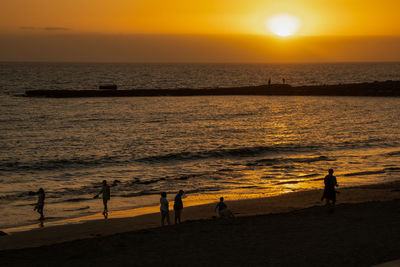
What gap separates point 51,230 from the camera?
1853 cm

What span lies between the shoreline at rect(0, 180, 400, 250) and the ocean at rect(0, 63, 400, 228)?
62.9 inches

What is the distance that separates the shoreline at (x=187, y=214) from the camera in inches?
682

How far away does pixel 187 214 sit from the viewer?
2072 centimetres

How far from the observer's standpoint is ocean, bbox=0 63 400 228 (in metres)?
26.0

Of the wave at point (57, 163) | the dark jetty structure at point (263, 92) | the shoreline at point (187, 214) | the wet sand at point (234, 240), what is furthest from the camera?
the dark jetty structure at point (263, 92)

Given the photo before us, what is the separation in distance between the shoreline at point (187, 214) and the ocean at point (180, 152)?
1598mm

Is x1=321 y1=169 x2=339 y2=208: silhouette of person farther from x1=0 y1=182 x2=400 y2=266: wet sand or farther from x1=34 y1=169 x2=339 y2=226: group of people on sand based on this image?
x1=0 y1=182 x2=400 y2=266: wet sand

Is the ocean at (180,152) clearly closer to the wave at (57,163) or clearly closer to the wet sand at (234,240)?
the wave at (57,163)

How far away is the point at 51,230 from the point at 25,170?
1546 cm

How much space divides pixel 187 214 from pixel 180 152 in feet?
62.8

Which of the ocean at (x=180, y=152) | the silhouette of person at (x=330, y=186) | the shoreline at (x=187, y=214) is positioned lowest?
the ocean at (x=180, y=152)

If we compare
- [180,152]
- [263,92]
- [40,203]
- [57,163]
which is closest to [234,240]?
[40,203]

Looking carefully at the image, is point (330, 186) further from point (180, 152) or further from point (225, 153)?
point (180, 152)

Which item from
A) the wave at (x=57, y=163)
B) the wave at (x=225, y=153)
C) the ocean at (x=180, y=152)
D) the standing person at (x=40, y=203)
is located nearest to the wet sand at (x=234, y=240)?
the standing person at (x=40, y=203)
